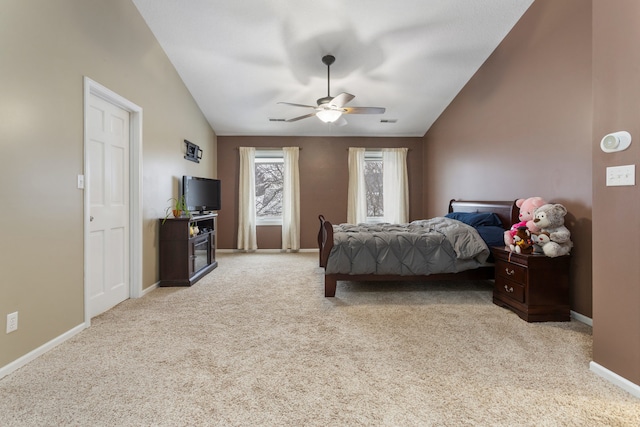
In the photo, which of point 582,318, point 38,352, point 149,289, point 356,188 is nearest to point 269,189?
point 356,188

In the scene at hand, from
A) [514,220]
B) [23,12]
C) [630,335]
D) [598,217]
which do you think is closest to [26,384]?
[23,12]

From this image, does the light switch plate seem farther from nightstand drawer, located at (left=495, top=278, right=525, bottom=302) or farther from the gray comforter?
the gray comforter

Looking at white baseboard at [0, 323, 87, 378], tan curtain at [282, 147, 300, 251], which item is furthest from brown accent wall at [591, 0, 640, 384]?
tan curtain at [282, 147, 300, 251]

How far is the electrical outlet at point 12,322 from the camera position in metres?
1.85

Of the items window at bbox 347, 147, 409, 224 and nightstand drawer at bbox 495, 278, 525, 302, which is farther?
window at bbox 347, 147, 409, 224

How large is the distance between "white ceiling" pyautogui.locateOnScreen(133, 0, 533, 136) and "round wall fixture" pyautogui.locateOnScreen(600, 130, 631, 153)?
7.88 feet

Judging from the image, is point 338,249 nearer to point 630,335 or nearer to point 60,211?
point 630,335

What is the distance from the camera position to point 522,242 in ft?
9.00

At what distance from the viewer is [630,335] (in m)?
1.63

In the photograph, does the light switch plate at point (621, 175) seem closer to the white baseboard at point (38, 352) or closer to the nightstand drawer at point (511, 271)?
the nightstand drawer at point (511, 271)

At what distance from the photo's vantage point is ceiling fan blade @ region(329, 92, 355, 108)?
3389 millimetres

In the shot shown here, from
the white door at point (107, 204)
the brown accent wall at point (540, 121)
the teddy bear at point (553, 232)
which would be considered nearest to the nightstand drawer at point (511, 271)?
the teddy bear at point (553, 232)

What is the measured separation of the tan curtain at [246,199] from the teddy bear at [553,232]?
4.98m

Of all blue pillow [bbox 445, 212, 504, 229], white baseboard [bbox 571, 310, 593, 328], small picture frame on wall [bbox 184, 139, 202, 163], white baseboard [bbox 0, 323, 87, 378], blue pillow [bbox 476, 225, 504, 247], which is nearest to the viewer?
white baseboard [bbox 0, 323, 87, 378]
